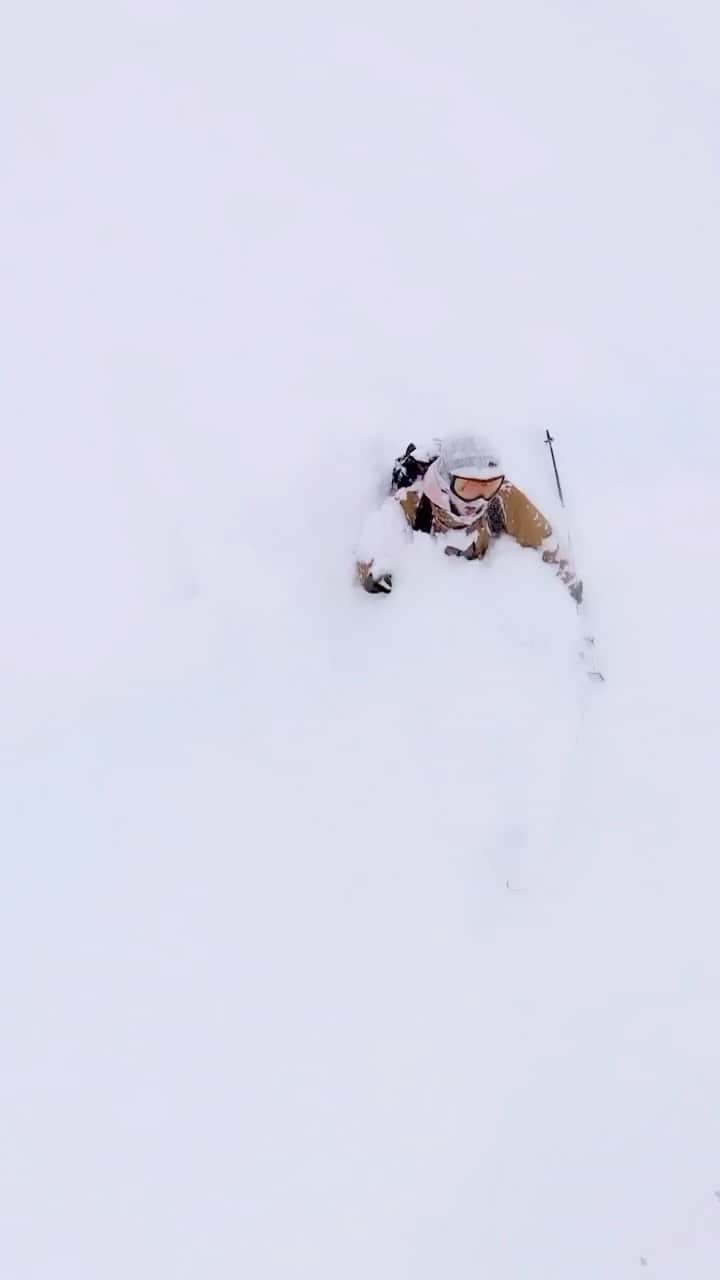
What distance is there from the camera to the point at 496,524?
3467 mm

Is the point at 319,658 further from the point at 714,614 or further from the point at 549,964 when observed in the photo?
the point at 714,614

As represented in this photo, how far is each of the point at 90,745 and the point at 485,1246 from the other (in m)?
2.30

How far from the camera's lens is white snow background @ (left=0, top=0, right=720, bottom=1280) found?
2.81 meters

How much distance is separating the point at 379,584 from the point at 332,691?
1.67ft

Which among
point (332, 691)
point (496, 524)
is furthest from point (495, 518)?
point (332, 691)

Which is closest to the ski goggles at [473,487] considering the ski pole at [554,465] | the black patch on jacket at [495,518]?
the black patch on jacket at [495,518]

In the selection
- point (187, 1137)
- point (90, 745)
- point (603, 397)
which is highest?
point (603, 397)

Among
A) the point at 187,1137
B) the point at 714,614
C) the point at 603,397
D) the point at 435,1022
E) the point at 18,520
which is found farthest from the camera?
the point at 603,397

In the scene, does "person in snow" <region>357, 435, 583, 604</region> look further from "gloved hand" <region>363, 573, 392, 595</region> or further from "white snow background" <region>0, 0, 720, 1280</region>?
"white snow background" <region>0, 0, 720, 1280</region>

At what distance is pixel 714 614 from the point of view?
3941 mm

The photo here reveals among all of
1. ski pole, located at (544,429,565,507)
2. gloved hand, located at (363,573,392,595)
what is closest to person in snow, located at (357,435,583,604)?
gloved hand, located at (363,573,392,595)

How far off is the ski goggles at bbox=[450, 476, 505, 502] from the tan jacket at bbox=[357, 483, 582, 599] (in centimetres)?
27

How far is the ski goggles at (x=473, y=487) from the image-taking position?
279 cm

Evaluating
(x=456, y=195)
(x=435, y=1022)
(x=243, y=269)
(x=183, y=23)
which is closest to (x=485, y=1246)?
(x=435, y=1022)
